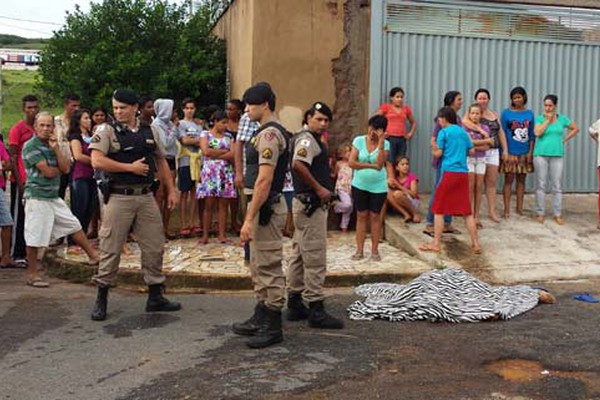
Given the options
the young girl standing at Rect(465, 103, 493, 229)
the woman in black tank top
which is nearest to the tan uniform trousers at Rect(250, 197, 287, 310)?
the young girl standing at Rect(465, 103, 493, 229)

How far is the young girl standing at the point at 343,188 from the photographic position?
32.9 feet

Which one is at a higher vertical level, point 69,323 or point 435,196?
point 435,196

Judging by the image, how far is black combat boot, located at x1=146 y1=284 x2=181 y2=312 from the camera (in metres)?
6.62

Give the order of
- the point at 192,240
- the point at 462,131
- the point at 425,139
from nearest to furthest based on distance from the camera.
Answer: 1. the point at 462,131
2. the point at 192,240
3. the point at 425,139

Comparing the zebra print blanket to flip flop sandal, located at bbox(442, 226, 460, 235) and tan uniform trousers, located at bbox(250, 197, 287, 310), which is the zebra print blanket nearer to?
tan uniform trousers, located at bbox(250, 197, 287, 310)

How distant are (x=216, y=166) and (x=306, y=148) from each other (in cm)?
319

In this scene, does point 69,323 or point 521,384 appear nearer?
point 521,384

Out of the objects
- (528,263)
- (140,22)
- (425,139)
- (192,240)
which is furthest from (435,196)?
(140,22)

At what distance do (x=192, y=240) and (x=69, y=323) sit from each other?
3373 mm

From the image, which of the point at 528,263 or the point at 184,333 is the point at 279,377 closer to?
the point at 184,333

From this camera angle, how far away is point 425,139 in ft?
35.6

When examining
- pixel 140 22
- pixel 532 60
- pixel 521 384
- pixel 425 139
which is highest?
pixel 140 22

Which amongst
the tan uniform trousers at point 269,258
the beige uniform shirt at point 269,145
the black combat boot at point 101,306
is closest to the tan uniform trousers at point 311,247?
the tan uniform trousers at point 269,258

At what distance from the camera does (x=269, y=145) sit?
561 cm
